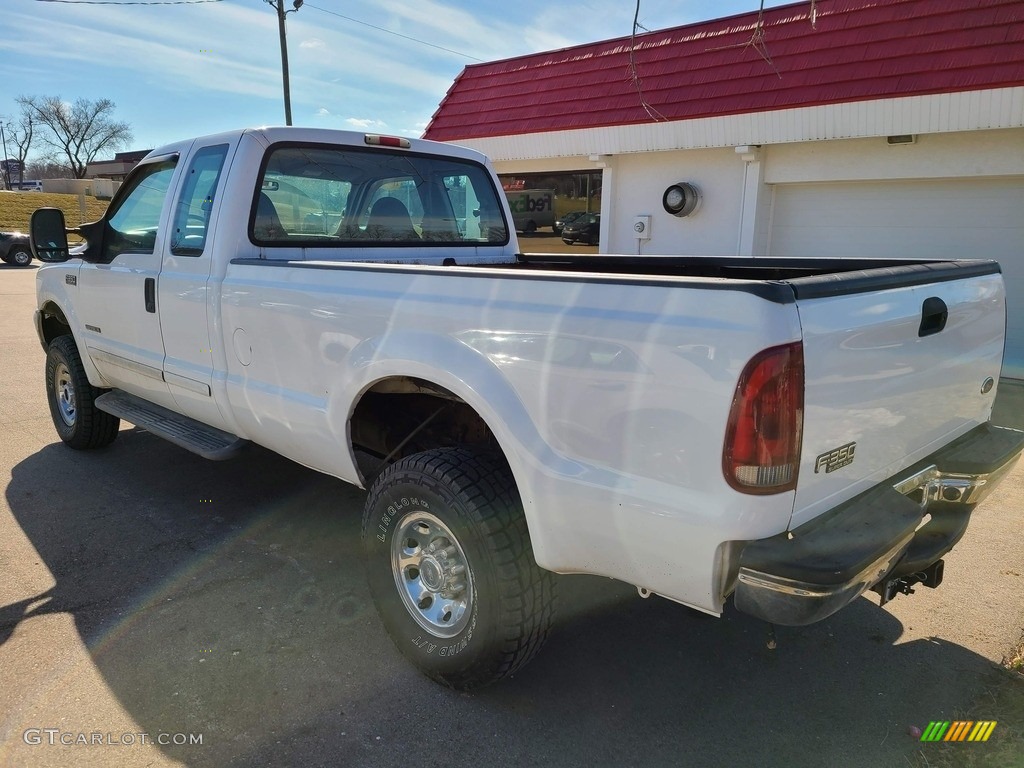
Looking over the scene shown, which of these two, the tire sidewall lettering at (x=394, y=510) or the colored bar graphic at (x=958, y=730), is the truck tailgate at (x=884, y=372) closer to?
the colored bar graphic at (x=958, y=730)

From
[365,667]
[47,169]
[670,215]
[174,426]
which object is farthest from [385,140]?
[47,169]

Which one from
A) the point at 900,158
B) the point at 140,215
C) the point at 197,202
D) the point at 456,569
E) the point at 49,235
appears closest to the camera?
the point at 456,569

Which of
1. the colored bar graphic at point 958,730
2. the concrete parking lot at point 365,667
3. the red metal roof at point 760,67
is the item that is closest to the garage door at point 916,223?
the red metal roof at point 760,67

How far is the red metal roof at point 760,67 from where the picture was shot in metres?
7.38

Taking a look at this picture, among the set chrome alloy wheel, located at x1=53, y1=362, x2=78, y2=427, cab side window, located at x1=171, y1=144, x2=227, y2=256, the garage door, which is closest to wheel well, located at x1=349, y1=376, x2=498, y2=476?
cab side window, located at x1=171, y1=144, x2=227, y2=256

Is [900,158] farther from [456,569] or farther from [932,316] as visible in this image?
[456,569]

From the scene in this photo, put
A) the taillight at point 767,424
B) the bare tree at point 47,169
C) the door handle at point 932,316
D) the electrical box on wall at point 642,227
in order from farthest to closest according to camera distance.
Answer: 1. the bare tree at point 47,169
2. the electrical box on wall at point 642,227
3. the door handle at point 932,316
4. the taillight at point 767,424

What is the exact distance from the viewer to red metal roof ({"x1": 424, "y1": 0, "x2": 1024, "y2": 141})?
7.38m

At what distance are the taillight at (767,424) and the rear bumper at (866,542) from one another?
0.62ft

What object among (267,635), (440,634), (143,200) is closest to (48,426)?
(143,200)

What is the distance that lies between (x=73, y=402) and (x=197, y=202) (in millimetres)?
2288

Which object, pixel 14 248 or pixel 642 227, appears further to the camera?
pixel 14 248

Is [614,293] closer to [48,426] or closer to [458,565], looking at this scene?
[458,565]

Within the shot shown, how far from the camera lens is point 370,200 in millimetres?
4320
